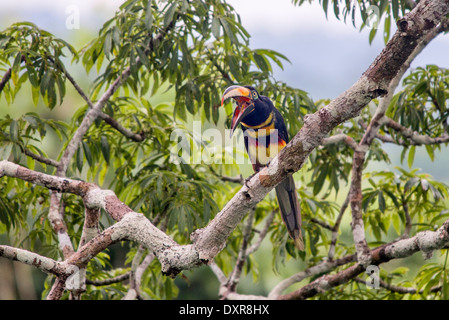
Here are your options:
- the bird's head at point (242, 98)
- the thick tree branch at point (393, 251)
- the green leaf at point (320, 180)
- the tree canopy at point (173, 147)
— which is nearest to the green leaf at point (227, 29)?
the tree canopy at point (173, 147)

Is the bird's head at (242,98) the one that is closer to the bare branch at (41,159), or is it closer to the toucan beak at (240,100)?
the toucan beak at (240,100)

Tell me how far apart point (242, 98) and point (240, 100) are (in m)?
0.02

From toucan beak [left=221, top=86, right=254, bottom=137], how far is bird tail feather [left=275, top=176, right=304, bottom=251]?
→ 456 millimetres

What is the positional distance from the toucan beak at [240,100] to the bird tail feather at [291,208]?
0.46 m

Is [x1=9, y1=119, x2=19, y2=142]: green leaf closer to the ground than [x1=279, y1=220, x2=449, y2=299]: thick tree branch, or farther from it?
farther from it

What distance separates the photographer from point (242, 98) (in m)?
2.39

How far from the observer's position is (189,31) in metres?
2.76

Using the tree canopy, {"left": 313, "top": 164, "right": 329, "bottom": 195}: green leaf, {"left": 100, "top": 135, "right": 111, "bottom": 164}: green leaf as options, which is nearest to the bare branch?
the tree canopy

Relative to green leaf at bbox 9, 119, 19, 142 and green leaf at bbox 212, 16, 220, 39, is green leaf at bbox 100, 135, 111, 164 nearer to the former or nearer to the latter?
green leaf at bbox 9, 119, 19, 142

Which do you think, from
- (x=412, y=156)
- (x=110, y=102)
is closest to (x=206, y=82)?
(x=110, y=102)

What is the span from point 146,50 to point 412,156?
70.5 inches

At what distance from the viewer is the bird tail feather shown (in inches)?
103

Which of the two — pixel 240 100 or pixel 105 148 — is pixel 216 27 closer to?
pixel 240 100
